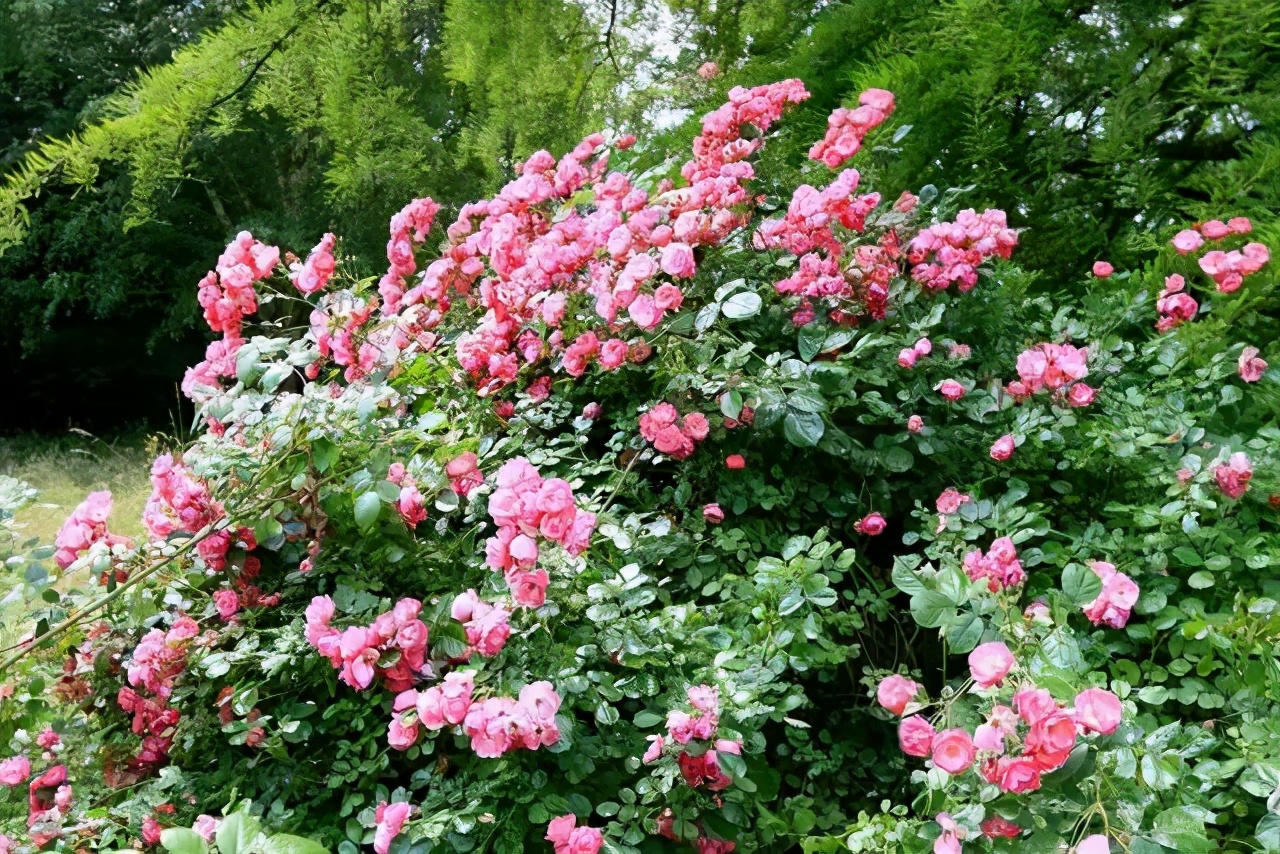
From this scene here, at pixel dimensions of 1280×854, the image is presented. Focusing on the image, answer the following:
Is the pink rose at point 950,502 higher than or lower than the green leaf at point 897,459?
lower

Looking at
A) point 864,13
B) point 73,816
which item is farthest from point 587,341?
point 864,13

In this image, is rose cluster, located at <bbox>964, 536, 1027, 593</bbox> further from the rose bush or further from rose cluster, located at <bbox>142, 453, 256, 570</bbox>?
rose cluster, located at <bbox>142, 453, 256, 570</bbox>

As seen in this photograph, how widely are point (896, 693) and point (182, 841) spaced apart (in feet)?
2.02

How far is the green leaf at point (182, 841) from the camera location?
0.69 m

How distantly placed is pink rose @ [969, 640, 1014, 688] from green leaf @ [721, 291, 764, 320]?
727 millimetres

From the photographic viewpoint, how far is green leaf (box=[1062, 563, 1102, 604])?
1.04m

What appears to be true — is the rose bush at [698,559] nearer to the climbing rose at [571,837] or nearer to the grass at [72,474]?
the climbing rose at [571,837]

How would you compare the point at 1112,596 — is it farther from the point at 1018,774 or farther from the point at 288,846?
the point at 288,846

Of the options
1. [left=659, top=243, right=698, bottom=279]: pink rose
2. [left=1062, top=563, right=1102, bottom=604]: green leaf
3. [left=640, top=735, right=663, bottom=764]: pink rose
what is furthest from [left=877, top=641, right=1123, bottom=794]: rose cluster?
[left=659, top=243, right=698, bottom=279]: pink rose

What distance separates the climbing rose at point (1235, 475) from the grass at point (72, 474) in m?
4.38

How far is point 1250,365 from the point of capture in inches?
66.9

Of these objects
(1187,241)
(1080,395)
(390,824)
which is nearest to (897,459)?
(1080,395)

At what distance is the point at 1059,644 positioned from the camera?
3.38 feet

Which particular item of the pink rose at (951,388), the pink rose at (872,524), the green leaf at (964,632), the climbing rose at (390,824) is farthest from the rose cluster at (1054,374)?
the climbing rose at (390,824)
